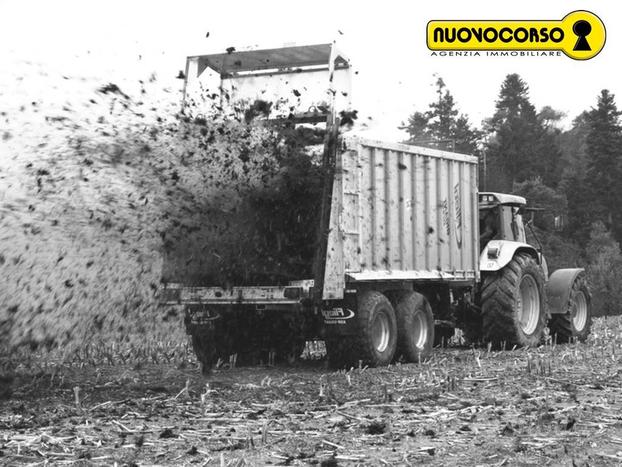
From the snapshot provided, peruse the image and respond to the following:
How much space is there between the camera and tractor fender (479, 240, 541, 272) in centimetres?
1328

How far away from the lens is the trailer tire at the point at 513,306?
1312 centimetres

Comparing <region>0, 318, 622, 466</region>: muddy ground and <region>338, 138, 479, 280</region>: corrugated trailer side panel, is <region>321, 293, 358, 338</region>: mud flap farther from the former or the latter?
<region>0, 318, 622, 466</region>: muddy ground

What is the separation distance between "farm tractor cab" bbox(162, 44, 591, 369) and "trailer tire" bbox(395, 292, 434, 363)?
1cm

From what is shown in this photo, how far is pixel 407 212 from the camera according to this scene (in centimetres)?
1131

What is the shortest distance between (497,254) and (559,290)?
2.01m

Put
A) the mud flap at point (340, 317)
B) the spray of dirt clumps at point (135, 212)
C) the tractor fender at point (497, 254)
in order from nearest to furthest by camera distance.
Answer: the spray of dirt clumps at point (135, 212) → the mud flap at point (340, 317) → the tractor fender at point (497, 254)

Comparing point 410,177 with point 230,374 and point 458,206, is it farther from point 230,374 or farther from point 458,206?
point 230,374

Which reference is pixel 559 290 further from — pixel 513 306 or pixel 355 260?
pixel 355 260

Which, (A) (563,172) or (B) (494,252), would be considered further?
(A) (563,172)

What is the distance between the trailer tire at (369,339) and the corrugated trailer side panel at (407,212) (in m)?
0.30

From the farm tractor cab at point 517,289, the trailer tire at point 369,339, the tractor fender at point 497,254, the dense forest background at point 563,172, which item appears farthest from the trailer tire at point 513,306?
the dense forest background at point 563,172

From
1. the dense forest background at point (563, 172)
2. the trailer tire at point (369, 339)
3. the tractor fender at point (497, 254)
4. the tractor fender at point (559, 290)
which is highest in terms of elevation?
the dense forest background at point (563, 172)

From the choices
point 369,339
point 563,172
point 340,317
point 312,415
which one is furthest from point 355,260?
point 563,172

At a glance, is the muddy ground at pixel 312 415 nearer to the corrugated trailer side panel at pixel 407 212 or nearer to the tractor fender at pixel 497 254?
the corrugated trailer side panel at pixel 407 212
